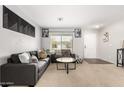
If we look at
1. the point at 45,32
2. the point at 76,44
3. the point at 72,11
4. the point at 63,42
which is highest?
the point at 72,11

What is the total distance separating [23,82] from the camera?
248 cm

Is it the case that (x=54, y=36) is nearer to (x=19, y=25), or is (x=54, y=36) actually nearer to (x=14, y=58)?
(x=19, y=25)

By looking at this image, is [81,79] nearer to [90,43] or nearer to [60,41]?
[60,41]

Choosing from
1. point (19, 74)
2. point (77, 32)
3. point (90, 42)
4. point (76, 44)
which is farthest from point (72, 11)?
point (90, 42)

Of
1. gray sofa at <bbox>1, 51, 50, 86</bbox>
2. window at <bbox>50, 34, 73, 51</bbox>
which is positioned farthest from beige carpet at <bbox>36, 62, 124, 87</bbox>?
window at <bbox>50, 34, 73, 51</bbox>

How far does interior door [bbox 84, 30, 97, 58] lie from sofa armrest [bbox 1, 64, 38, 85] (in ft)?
20.4

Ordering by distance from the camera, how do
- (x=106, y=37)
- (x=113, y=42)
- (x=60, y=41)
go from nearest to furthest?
(x=113, y=42), (x=106, y=37), (x=60, y=41)

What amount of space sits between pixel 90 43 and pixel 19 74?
6680 millimetres

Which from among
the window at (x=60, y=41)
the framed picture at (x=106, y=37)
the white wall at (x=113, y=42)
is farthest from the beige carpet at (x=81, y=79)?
the window at (x=60, y=41)

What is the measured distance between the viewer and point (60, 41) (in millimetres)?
7520

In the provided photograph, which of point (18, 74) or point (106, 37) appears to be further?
point (106, 37)

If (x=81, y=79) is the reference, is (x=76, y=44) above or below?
above

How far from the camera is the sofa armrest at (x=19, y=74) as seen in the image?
245 centimetres
